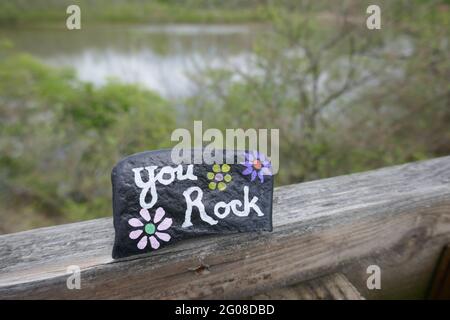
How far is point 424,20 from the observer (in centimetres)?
362

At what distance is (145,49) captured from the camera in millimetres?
5137

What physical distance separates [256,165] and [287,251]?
0.19 m

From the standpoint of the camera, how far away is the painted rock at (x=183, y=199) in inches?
28.0

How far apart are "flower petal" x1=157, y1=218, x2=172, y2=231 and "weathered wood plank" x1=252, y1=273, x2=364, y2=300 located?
241 millimetres

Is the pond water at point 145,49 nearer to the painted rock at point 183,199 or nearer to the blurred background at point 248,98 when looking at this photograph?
the blurred background at point 248,98

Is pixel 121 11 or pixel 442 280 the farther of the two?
pixel 121 11

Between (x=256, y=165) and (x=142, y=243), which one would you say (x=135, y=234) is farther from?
(x=256, y=165)

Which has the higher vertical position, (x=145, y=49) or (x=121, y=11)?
(x=121, y=11)

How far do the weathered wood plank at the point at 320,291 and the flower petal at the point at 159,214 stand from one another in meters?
0.26

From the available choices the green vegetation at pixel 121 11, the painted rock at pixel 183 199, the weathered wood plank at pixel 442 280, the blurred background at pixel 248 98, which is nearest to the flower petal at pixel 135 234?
the painted rock at pixel 183 199

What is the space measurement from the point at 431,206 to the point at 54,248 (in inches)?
31.4

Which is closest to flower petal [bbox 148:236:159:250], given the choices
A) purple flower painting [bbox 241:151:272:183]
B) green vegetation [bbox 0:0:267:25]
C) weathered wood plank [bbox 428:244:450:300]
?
purple flower painting [bbox 241:151:272:183]

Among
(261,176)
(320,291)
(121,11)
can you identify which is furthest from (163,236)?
(121,11)

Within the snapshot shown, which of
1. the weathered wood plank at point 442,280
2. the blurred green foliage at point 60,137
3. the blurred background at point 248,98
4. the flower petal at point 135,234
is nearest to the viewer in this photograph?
the flower petal at point 135,234
